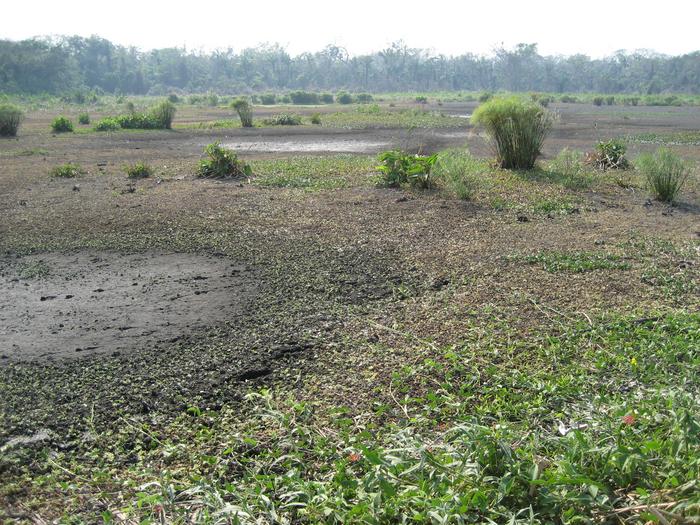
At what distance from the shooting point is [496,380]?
13.0 ft

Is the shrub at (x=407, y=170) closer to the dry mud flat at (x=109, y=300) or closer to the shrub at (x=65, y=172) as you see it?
the dry mud flat at (x=109, y=300)

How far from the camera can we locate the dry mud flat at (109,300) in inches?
192

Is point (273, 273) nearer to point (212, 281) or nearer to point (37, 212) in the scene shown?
point (212, 281)

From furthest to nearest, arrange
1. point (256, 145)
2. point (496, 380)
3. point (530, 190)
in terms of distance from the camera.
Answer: point (256, 145) < point (530, 190) < point (496, 380)

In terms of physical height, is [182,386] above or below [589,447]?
below

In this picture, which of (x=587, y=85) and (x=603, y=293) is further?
(x=587, y=85)

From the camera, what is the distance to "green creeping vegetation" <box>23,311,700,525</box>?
8.22 ft

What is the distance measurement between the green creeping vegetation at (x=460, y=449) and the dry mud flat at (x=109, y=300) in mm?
1366

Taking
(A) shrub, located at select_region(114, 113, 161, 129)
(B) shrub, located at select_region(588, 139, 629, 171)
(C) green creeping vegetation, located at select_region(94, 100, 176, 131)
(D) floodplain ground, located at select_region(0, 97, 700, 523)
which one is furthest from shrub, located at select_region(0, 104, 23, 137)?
(B) shrub, located at select_region(588, 139, 629, 171)

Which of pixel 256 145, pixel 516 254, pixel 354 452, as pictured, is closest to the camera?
pixel 354 452

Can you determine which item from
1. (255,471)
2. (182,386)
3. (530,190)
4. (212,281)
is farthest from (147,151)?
(255,471)

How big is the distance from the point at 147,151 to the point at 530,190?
10780 mm

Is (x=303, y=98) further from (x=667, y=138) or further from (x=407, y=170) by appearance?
(x=407, y=170)

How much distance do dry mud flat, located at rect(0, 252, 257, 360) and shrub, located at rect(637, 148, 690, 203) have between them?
619 centimetres
